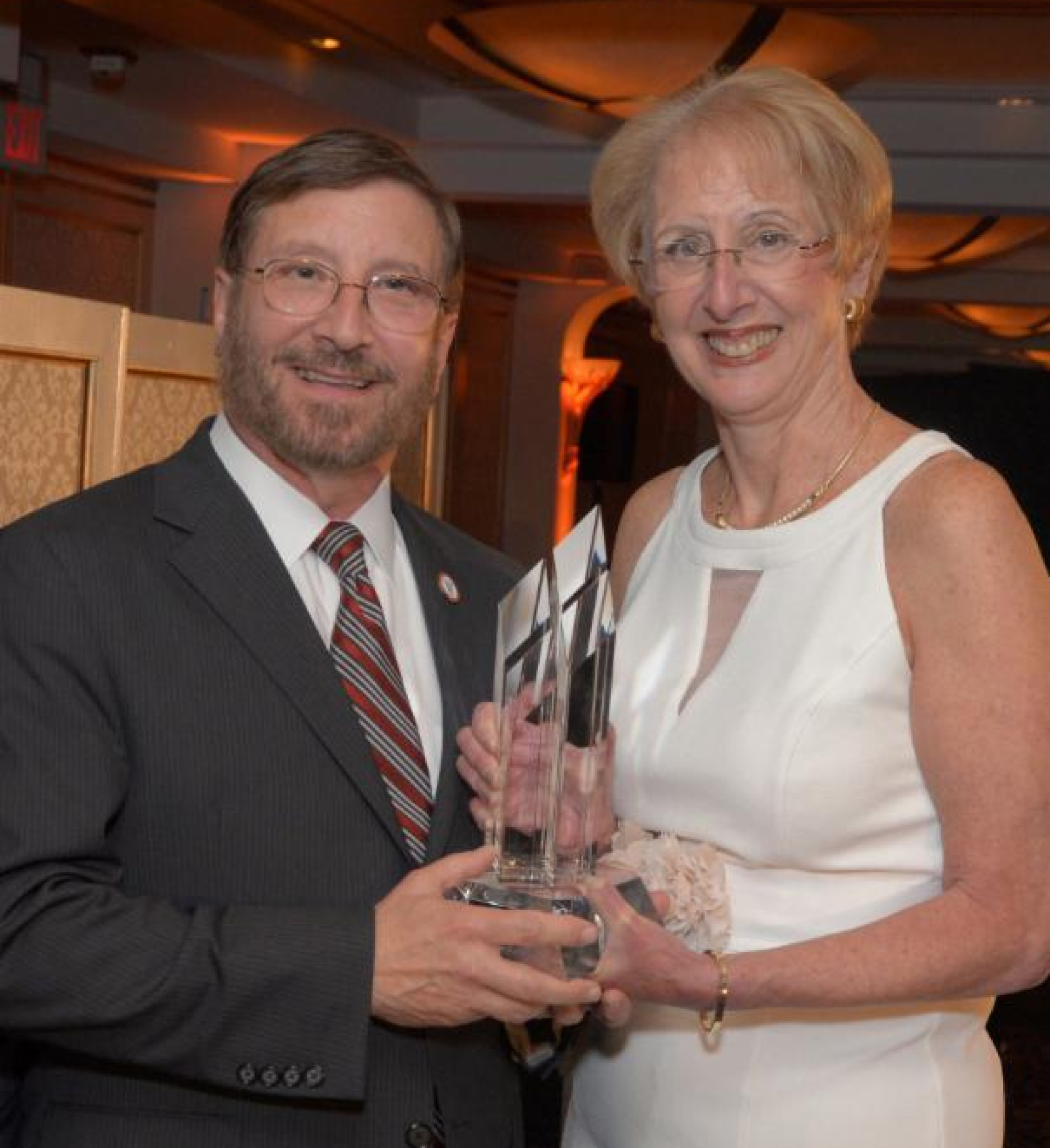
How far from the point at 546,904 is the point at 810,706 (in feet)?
1.38

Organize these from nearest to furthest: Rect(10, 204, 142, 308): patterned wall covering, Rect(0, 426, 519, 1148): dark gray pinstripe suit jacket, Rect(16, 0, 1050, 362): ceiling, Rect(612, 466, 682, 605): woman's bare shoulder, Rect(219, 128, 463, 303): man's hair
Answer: Rect(0, 426, 519, 1148): dark gray pinstripe suit jacket → Rect(219, 128, 463, 303): man's hair → Rect(612, 466, 682, 605): woman's bare shoulder → Rect(16, 0, 1050, 362): ceiling → Rect(10, 204, 142, 308): patterned wall covering

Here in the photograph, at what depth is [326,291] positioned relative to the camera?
209cm

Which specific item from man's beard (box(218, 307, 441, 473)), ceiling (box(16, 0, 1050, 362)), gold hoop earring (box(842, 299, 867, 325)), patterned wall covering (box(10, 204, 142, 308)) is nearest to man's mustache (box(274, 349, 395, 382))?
man's beard (box(218, 307, 441, 473))

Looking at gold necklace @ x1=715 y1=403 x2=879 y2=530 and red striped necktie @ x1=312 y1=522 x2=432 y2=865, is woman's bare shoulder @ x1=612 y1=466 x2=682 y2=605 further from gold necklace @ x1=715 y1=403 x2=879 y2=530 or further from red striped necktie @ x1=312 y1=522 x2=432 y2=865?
red striped necktie @ x1=312 y1=522 x2=432 y2=865

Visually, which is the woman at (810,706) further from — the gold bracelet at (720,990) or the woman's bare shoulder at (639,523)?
the woman's bare shoulder at (639,523)

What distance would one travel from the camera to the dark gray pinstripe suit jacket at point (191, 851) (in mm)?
1721

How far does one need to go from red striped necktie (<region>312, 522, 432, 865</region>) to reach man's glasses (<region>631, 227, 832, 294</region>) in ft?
1.77

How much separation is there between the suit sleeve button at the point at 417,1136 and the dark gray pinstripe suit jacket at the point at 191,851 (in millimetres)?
12

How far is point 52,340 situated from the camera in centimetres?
237

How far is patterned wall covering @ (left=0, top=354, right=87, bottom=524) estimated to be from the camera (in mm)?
2342

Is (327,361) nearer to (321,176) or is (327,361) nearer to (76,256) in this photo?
(321,176)

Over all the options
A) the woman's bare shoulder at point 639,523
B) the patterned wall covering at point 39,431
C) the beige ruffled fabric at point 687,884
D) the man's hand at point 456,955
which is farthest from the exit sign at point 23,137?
the man's hand at point 456,955

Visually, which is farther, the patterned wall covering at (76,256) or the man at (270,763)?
the patterned wall covering at (76,256)

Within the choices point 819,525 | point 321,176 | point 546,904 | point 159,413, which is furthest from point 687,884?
point 159,413
